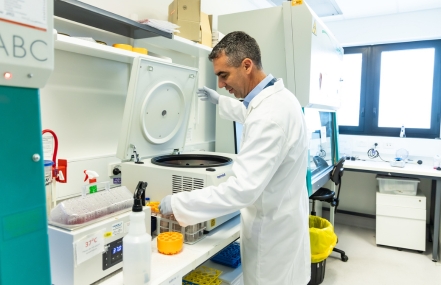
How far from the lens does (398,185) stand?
11.5ft

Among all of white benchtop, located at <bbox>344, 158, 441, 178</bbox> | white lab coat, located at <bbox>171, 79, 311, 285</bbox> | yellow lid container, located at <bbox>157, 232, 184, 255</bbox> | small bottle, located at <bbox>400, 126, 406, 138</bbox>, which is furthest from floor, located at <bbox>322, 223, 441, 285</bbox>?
yellow lid container, located at <bbox>157, 232, 184, 255</bbox>

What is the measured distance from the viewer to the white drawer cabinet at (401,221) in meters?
3.28

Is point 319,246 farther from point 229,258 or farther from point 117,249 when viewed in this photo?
point 117,249

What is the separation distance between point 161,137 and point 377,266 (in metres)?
2.51

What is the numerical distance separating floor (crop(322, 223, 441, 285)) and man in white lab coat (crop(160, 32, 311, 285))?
1.64 metres

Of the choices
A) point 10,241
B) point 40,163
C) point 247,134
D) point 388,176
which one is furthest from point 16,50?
point 388,176

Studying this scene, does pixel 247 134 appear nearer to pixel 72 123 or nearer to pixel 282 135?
pixel 282 135

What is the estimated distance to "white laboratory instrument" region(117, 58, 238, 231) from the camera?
1.38m

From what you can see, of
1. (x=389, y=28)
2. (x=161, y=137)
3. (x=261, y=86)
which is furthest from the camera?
(x=389, y=28)

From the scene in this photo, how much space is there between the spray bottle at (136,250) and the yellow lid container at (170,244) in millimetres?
230

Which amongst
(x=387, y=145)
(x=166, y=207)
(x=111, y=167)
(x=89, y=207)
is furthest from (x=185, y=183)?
(x=387, y=145)

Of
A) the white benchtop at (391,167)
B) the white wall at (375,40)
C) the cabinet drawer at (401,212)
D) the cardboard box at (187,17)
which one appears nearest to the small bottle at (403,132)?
the white wall at (375,40)

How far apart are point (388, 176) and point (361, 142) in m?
0.64

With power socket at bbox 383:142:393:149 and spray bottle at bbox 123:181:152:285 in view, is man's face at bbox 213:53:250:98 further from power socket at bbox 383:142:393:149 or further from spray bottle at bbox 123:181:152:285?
power socket at bbox 383:142:393:149
